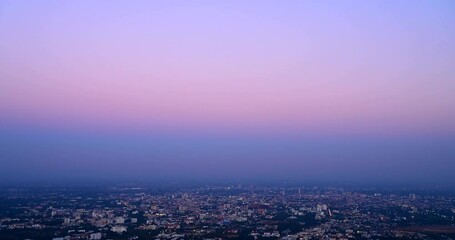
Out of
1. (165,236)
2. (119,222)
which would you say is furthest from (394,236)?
(119,222)

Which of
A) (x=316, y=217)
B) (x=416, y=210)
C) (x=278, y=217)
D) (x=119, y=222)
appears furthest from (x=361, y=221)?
(x=119, y=222)

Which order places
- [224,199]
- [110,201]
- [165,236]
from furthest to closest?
[224,199], [110,201], [165,236]

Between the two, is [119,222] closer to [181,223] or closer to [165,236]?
[181,223]

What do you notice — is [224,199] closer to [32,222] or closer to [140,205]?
[140,205]

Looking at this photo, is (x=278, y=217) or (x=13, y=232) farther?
(x=278, y=217)

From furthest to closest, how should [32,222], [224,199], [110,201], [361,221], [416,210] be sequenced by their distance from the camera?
[224,199], [110,201], [416,210], [361,221], [32,222]

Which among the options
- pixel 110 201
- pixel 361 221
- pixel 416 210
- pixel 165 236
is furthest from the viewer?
pixel 110 201

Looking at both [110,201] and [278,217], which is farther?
[110,201]
